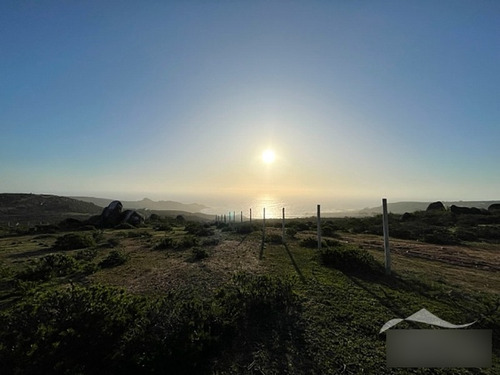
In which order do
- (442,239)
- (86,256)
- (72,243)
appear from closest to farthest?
(86,256) < (72,243) < (442,239)

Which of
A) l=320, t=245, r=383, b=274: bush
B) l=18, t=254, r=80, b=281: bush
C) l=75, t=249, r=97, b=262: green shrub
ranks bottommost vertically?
l=75, t=249, r=97, b=262: green shrub

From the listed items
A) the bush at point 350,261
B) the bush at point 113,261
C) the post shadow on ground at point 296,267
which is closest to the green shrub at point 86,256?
the bush at point 113,261

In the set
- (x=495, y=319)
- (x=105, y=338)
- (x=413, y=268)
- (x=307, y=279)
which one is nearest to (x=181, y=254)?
(x=307, y=279)

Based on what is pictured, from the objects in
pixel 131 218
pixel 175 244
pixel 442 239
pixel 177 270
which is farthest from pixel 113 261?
pixel 131 218

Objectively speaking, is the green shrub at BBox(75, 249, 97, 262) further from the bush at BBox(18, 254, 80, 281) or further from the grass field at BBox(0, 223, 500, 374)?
the bush at BBox(18, 254, 80, 281)

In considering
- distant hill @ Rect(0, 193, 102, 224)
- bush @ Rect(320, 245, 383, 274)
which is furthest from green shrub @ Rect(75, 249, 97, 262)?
distant hill @ Rect(0, 193, 102, 224)

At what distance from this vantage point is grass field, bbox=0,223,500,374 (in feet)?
10.7

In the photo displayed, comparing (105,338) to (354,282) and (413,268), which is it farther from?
(413,268)

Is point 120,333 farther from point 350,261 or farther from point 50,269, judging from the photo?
point 350,261

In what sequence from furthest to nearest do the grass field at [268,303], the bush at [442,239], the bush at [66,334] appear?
the bush at [442,239] < the grass field at [268,303] < the bush at [66,334]

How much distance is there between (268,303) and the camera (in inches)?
196

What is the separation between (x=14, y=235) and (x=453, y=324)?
28.8 meters

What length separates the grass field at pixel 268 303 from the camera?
3275mm

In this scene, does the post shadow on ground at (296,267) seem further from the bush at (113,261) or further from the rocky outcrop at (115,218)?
the rocky outcrop at (115,218)
